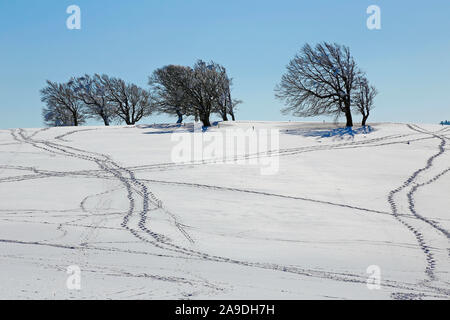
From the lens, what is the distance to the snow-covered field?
538cm

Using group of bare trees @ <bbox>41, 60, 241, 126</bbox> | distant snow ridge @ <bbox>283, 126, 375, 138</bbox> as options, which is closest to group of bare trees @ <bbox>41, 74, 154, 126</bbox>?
group of bare trees @ <bbox>41, 60, 241, 126</bbox>

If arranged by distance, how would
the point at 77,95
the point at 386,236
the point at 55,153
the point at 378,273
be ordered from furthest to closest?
the point at 77,95
the point at 55,153
the point at 386,236
the point at 378,273

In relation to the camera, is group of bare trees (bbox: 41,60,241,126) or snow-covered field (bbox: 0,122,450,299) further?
group of bare trees (bbox: 41,60,241,126)

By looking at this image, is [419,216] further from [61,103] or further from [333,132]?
[61,103]

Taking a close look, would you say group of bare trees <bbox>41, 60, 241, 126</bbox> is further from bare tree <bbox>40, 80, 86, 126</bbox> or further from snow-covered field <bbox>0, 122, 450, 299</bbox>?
snow-covered field <bbox>0, 122, 450, 299</bbox>

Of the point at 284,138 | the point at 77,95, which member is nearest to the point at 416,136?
the point at 284,138

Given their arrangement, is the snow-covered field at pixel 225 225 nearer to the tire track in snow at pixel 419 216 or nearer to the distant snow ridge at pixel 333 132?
the tire track in snow at pixel 419 216

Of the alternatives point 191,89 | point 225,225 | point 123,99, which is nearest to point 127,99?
point 123,99

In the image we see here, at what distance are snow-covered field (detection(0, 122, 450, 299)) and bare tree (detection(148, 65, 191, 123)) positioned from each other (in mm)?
13619

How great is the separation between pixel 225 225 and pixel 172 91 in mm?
24329

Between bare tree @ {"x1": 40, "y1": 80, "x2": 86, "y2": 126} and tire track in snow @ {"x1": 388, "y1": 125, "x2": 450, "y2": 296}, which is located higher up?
bare tree @ {"x1": 40, "y1": 80, "x2": 86, "y2": 126}

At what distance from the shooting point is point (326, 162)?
15.6 metres

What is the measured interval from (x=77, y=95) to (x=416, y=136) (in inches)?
1363
